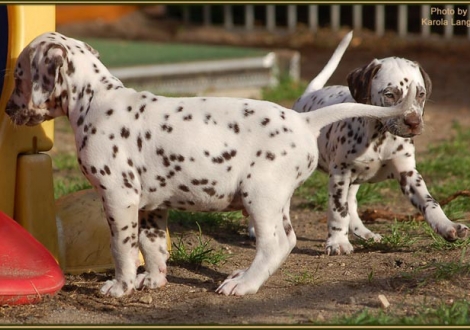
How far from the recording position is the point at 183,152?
5176mm

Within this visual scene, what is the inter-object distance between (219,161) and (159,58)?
7.47 m

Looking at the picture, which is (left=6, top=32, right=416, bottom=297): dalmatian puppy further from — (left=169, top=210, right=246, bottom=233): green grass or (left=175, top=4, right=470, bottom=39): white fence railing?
(left=175, top=4, right=470, bottom=39): white fence railing

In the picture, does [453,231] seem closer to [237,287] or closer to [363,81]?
[363,81]

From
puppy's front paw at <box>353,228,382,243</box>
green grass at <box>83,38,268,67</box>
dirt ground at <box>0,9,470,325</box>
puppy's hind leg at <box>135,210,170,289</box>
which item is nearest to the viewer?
dirt ground at <box>0,9,470,325</box>

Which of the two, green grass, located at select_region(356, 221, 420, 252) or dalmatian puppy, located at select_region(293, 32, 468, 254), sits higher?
dalmatian puppy, located at select_region(293, 32, 468, 254)

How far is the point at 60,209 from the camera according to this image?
6.18 meters

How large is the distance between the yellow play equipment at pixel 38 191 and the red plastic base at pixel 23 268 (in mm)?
263

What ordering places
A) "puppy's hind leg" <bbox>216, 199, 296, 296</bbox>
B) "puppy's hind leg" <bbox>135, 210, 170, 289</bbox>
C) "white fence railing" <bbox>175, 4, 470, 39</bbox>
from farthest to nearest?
"white fence railing" <bbox>175, 4, 470, 39</bbox> → "puppy's hind leg" <bbox>135, 210, 170, 289</bbox> → "puppy's hind leg" <bbox>216, 199, 296, 296</bbox>

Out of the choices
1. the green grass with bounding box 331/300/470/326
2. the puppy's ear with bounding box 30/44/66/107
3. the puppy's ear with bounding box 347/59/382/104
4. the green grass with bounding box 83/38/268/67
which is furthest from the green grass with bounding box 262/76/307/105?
the green grass with bounding box 331/300/470/326

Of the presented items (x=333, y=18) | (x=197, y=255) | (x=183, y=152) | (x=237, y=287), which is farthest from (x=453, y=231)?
(x=333, y=18)

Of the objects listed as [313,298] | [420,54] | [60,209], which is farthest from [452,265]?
[420,54]

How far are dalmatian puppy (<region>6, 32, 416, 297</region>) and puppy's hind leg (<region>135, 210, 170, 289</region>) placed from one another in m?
0.16

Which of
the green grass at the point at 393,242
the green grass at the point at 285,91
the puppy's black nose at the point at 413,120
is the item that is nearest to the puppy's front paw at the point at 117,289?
the green grass at the point at 393,242

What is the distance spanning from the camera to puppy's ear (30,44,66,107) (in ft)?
17.3
